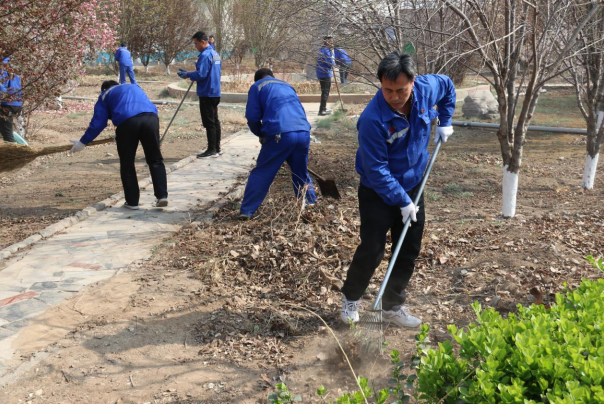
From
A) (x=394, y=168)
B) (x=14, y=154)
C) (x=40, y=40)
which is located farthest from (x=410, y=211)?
(x=40, y=40)

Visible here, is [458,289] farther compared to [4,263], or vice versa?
[4,263]

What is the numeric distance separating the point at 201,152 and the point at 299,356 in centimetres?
681

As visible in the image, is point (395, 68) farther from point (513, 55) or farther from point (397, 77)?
point (513, 55)

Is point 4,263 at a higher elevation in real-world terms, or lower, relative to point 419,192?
lower

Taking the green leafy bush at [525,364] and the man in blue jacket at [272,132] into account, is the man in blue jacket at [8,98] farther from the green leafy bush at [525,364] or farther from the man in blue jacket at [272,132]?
the green leafy bush at [525,364]

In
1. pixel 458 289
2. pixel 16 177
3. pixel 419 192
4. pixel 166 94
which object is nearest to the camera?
pixel 419 192

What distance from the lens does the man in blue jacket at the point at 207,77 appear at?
8805mm

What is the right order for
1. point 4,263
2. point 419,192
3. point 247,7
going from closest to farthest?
1. point 419,192
2. point 4,263
3. point 247,7

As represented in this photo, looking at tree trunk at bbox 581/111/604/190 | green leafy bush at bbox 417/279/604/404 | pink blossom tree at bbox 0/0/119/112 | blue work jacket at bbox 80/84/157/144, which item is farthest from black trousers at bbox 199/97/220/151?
green leafy bush at bbox 417/279/604/404

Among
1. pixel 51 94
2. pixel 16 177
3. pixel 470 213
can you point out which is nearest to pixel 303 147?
pixel 470 213

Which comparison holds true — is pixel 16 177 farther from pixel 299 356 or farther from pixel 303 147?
pixel 299 356

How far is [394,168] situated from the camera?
3512mm

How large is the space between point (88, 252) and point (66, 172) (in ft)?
12.7

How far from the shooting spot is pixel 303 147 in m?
5.96
